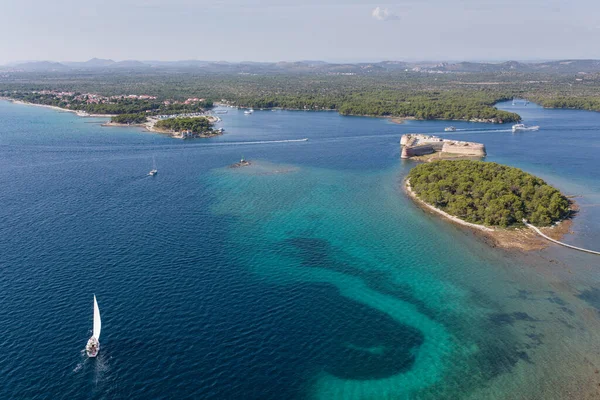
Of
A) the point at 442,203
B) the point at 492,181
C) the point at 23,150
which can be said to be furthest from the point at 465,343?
the point at 23,150

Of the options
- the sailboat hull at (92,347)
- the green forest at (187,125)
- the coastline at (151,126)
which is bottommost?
the sailboat hull at (92,347)

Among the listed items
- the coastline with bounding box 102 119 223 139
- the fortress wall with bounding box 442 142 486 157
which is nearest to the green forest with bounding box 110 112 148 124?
the coastline with bounding box 102 119 223 139

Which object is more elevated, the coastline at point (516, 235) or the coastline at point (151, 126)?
the coastline at point (151, 126)

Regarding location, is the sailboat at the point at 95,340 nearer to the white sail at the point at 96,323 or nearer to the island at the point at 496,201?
the white sail at the point at 96,323

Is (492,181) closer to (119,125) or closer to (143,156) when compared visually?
(143,156)

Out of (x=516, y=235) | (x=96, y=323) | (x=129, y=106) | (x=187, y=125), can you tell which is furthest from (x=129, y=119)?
(x=516, y=235)

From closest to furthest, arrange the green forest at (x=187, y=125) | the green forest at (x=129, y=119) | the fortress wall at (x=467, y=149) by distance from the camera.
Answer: the fortress wall at (x=467, y=149), the green forest at (x=187, y=125), the green forest at (x=129, y=119)

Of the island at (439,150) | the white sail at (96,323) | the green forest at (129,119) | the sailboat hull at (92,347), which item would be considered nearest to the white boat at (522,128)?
the island at (439,150)
